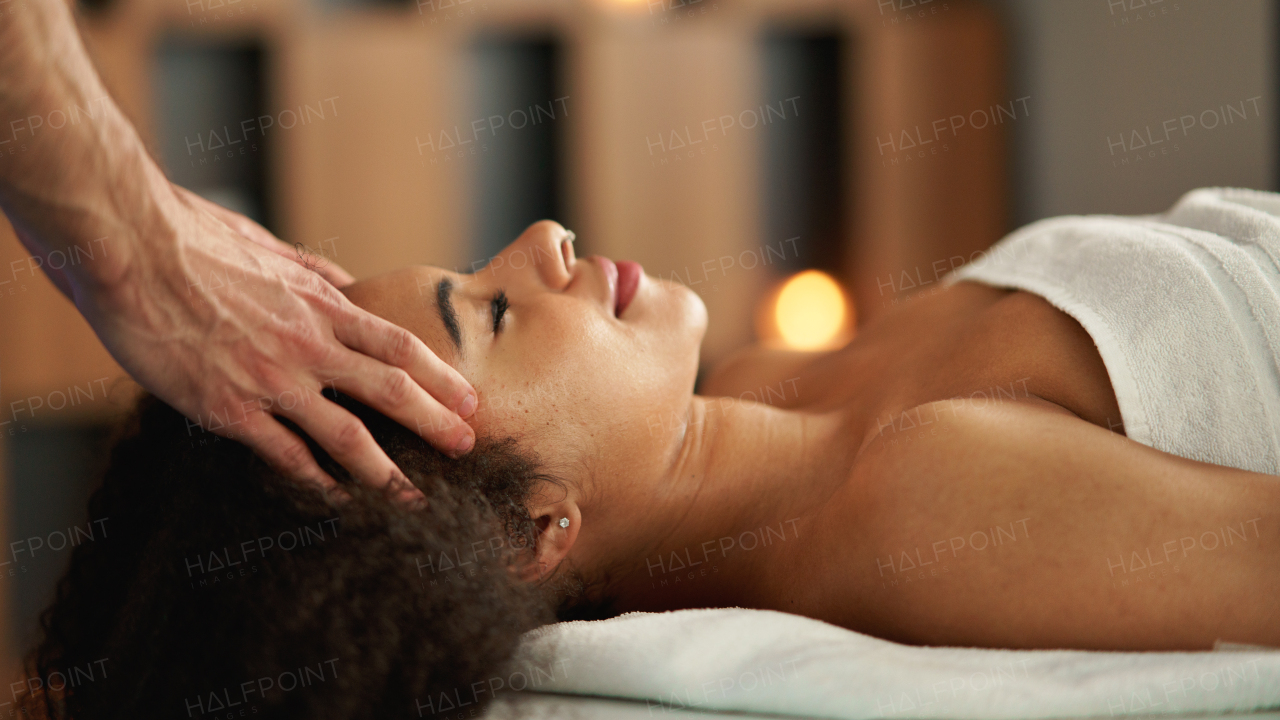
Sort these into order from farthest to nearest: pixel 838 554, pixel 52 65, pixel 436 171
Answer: pixel 436 171
pixel 838 554
pixel 52 65

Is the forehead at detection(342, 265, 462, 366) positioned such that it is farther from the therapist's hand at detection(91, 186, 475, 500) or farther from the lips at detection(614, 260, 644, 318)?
the lips at detection(614, 260, 644, 318)

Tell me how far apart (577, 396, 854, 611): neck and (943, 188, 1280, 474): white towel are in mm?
326

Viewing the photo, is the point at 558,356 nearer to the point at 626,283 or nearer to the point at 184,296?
the point at 626,283

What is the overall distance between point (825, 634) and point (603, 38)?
96.2 inches

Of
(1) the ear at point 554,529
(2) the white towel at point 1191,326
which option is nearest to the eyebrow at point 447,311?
(1) the ear at point 554,529

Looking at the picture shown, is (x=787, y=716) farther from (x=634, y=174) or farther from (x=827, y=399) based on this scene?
(x=634, y=174)

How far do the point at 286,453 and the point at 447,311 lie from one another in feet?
0.81

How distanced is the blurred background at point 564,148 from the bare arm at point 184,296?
6.53 ft

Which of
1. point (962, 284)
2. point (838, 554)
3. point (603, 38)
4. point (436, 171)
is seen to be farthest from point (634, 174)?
point (838, 554)

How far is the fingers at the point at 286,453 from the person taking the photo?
0.77 m

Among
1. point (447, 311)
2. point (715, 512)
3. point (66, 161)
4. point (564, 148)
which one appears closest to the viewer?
point (66, 161)

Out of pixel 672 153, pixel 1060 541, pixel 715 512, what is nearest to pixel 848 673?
pixel 1060 541

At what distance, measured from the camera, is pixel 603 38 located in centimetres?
279

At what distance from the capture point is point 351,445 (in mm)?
781
